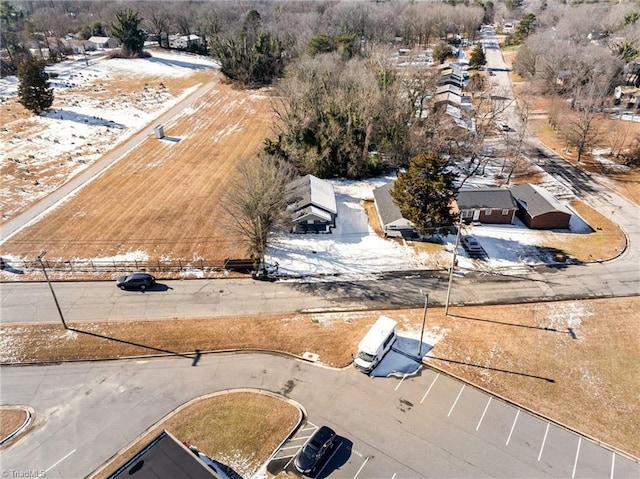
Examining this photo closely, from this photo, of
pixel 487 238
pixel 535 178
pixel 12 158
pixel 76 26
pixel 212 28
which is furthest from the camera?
pixel 76 26

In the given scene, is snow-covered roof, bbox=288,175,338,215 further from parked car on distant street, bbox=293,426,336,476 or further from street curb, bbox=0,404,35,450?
street curb, bbox=0,404,35,450

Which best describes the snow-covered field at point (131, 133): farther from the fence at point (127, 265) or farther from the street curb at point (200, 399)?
the street curb at point (200, 399)

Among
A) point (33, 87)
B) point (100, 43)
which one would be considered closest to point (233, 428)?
point (33, 87)

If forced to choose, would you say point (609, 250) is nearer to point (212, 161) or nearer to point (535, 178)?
point (535, 178)

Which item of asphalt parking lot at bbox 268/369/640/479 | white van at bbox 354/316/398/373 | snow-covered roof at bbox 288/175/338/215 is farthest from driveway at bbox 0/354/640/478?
snow-covered roof at bbox 288/175/338/215

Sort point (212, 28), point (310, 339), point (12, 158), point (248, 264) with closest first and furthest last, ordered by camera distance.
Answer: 1. point (310, 339)
2. point (248, 264)
3. point (12, 158)
4. point (212, 28)

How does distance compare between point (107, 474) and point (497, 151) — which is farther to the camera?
point (497, 151)

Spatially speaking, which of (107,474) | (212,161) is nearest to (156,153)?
(212,161)
